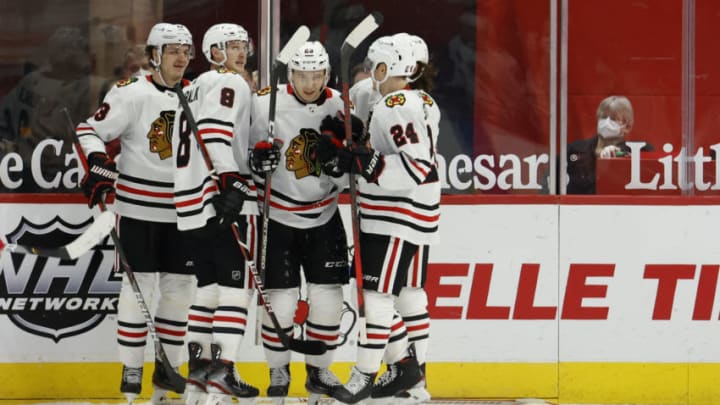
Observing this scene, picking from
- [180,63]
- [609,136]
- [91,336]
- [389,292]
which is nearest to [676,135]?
A: [609,136]

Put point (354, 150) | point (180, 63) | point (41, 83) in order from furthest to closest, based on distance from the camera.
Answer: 1. point (41, 83)
2. point (180, 63)
3. point (354, 150)

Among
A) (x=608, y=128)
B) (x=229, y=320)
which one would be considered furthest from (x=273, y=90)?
(x=608, y=128)

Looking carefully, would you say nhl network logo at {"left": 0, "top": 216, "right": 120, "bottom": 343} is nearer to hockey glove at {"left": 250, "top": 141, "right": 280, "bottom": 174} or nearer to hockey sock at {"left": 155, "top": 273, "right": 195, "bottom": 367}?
hockey sock at {"left": 155, "top": 273, "right": 195, "bottom": 367}

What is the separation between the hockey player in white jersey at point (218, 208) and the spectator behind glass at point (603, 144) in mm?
1378

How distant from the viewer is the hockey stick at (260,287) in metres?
4.90

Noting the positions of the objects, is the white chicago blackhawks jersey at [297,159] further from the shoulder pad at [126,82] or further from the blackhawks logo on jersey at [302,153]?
the shoulder pad at [126,82]

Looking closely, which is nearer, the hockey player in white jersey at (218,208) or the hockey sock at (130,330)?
the hockey player in white jersey at (218,208)

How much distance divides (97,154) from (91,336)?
2.75 feet

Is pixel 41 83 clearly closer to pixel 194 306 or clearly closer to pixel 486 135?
pixel 194 306

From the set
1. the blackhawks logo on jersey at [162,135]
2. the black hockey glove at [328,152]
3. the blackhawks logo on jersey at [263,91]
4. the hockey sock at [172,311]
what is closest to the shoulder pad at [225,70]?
the blackhawks logo on jersey at [263,91]

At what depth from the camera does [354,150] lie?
478 cm

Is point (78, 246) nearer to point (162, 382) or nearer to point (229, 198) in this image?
point (229, 198)

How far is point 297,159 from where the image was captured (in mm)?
5000

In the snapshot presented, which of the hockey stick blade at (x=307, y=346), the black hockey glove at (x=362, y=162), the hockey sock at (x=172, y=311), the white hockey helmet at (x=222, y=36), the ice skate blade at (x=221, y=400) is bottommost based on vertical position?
the ice skate blade at (x=221, y=400)
